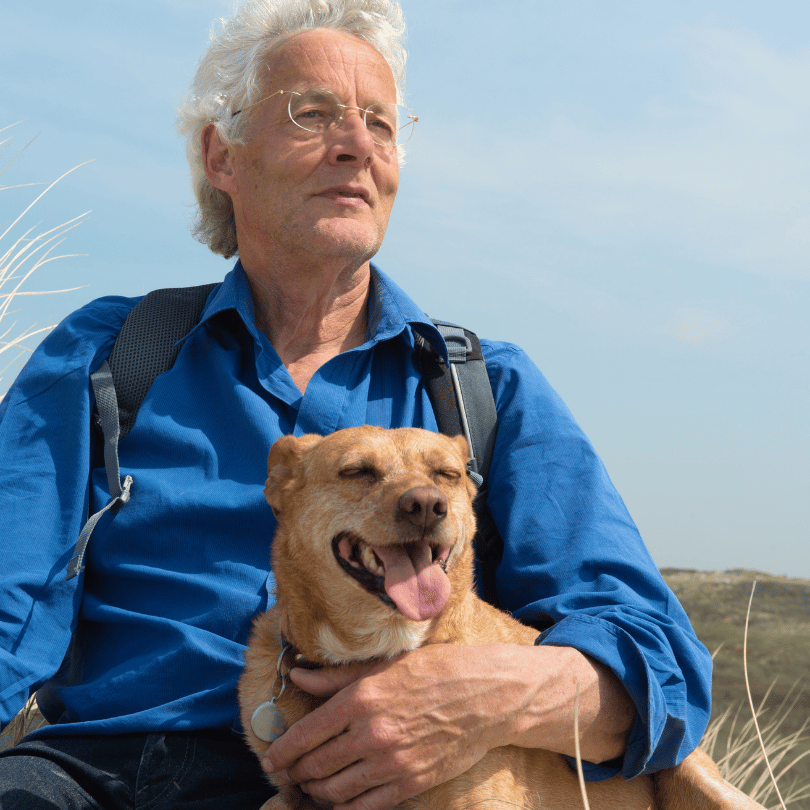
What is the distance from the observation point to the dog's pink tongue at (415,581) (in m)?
2.32

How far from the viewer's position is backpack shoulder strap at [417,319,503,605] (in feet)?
10.1

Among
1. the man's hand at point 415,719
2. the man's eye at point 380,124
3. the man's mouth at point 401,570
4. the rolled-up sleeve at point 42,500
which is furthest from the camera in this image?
the man's eye at point 380,124

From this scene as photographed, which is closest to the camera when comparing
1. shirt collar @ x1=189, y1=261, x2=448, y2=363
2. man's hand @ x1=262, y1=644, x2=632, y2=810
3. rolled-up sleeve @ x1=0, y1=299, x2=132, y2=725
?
man's hand @ x1=262, y1=644, x2=632, y2=810

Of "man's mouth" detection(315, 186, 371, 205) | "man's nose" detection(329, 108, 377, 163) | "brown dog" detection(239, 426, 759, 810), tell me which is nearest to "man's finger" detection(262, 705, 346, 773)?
"brown dog" detection(239, 426, 759, 810)

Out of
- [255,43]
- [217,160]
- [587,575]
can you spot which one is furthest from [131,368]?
[587,575]

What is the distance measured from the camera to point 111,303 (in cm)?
341

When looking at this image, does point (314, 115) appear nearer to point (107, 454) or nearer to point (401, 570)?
point (107, 454)

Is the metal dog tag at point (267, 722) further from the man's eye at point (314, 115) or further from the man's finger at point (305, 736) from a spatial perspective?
the man's eye at point (314, 115)

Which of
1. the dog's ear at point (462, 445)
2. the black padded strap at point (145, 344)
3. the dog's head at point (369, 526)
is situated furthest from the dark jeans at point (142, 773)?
the dog's ear at point (462, 445)

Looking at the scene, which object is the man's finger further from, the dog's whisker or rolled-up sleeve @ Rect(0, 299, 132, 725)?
rolled-up sleeve @ Rect(0, 299, 132, 725)

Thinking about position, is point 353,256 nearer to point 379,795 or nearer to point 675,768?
point 379,795

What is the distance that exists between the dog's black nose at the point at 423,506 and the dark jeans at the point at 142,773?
3.29 ft

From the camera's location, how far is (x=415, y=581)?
2404 mm

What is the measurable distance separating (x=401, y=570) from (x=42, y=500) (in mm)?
1368
